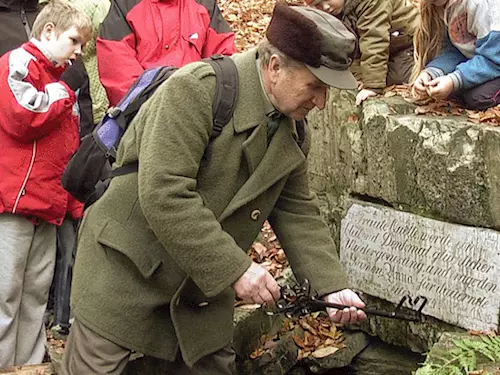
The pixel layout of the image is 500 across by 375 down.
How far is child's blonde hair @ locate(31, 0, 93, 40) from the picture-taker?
4.42m

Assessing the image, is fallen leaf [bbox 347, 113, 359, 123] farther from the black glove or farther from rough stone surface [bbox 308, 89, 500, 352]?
the black glove

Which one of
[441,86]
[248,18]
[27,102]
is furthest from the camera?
[248,18]

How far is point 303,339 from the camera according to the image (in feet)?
17.6

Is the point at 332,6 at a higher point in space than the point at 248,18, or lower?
higher

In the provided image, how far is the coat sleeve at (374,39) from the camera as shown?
5086 millimetres

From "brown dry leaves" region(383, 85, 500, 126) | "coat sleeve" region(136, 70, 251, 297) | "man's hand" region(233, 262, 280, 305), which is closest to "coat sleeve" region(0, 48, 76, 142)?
"coat sleeve" region(136, 70, 251, 297)

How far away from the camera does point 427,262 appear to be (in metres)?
4.57

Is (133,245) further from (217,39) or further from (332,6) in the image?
(332,6)

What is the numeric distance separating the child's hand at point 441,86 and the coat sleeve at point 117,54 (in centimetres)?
186

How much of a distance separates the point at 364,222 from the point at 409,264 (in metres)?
0.45

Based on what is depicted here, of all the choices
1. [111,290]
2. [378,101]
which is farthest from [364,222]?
[111,290]

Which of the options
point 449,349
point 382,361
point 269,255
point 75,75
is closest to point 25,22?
point 75,75

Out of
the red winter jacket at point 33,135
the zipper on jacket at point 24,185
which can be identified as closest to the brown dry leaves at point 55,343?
the red winter jacket at point 33,135

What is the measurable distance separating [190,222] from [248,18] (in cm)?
721
